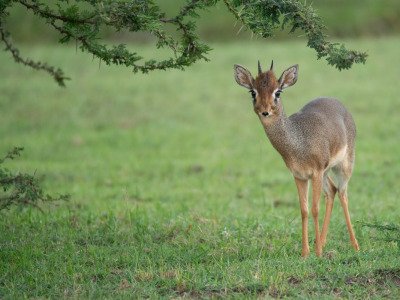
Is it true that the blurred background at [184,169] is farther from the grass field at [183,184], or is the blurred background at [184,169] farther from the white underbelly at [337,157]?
the white underbelly at [337,157]

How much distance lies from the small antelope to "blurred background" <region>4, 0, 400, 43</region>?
21449 millimetres

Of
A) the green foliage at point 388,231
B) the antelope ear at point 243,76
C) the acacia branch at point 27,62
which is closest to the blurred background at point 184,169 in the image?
the green foliage at point 388,231

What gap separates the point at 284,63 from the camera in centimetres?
2395

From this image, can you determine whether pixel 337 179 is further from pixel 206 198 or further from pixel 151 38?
pixel 151 38

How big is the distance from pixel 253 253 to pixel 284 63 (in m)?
16.1

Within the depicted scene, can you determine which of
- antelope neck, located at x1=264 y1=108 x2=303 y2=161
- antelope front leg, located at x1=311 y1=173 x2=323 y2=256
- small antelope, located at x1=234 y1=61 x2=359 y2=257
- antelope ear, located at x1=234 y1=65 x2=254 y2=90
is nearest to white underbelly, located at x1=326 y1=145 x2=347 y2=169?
small antelope, located at x1=234 y1=61 x2=359 y2=257

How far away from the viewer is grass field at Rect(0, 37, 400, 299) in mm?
7379

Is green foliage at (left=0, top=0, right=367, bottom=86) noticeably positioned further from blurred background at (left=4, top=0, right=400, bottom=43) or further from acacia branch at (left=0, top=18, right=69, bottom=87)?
blurred background at (left=4, top=0, right=400, bottom=43)

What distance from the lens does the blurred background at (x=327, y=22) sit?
30.8m

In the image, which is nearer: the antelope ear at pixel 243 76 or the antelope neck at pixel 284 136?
the antelope ear at pixel 243 76

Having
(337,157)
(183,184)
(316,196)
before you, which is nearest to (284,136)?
(316,196)

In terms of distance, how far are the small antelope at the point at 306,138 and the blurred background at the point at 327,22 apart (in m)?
21.4

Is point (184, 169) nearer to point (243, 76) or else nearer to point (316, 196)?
point (316, 196)

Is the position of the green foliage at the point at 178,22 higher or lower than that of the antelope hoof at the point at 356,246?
higher
